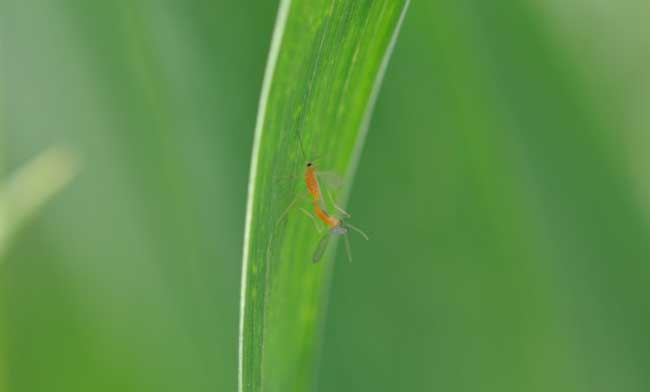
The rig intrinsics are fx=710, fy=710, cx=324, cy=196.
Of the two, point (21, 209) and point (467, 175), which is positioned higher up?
point (467, 175)

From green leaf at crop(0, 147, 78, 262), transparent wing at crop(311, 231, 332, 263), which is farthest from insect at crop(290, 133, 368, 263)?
green leaf at crop(0, 147, 78, 262)

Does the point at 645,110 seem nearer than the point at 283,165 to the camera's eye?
No

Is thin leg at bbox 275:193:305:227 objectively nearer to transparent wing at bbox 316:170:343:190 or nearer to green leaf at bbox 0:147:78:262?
transparent wing at bbox 316:170:343:190

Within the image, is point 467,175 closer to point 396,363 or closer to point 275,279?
point 396,363

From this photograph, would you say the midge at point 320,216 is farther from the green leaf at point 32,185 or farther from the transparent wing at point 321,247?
the green leaf at point 32,185

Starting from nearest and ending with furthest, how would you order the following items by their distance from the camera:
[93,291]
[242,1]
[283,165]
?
[283,165]
[242,1]
[93,291]

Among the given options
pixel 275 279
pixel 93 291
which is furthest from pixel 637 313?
pixel 93 291

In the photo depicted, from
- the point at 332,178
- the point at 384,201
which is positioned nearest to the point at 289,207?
the point at 332,178

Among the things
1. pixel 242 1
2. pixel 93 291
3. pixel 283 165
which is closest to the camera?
pixel 283 165
